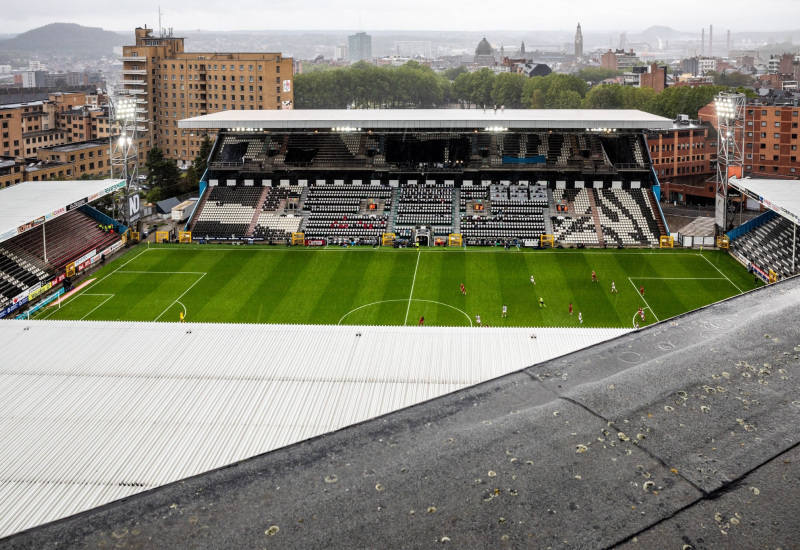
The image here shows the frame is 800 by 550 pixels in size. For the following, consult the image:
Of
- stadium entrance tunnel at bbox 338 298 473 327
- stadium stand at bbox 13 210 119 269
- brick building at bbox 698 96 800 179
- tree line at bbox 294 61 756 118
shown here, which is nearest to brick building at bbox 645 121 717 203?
brick building at bbox 698 96 800 179

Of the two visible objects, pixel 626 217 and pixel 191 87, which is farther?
pixel 191 87

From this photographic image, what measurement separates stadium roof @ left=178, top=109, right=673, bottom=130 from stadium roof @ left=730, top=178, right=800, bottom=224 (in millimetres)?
10370

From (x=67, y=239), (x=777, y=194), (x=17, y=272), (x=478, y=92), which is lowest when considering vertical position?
(x=17, y=272)

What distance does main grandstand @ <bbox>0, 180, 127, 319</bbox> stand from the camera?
A: 42688 millimetres

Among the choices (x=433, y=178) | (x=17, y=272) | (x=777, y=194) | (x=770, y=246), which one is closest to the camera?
(x=17, y=272)

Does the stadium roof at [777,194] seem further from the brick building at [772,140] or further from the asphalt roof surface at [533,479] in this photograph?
the asphalt roof surface at [533,479]

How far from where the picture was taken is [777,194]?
4731 centimetres

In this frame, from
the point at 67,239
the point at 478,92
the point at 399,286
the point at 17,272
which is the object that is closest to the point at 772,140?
the point at 399,286

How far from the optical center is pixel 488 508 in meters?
5.71

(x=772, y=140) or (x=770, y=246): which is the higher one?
(x=772, y=140)

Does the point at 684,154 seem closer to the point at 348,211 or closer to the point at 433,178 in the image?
the point at 433,178

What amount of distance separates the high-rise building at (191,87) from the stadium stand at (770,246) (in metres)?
78.8

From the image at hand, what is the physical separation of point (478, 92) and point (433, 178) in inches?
4401

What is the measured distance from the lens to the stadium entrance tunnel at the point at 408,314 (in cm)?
3894
